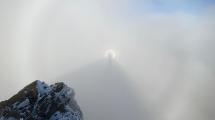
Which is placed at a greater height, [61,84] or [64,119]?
[61,84]

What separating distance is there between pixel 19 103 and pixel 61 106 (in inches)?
345

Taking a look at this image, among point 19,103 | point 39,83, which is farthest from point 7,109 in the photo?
point 39,83

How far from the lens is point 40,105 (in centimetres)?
7731

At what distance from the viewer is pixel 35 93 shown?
7906 cm

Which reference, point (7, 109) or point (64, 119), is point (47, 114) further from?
point (7, 109)

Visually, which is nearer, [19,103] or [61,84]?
[19,103]

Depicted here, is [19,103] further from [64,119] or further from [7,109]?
[64,119]

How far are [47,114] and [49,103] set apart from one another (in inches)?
99.3

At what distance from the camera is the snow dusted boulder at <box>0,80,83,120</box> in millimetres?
76562

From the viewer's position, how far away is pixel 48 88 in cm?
8112

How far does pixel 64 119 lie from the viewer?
77688 millimetres

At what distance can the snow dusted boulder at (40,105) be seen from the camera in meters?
76.6

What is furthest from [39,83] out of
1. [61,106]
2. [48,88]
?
[61,106]

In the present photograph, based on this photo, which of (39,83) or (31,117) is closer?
(31,117)
